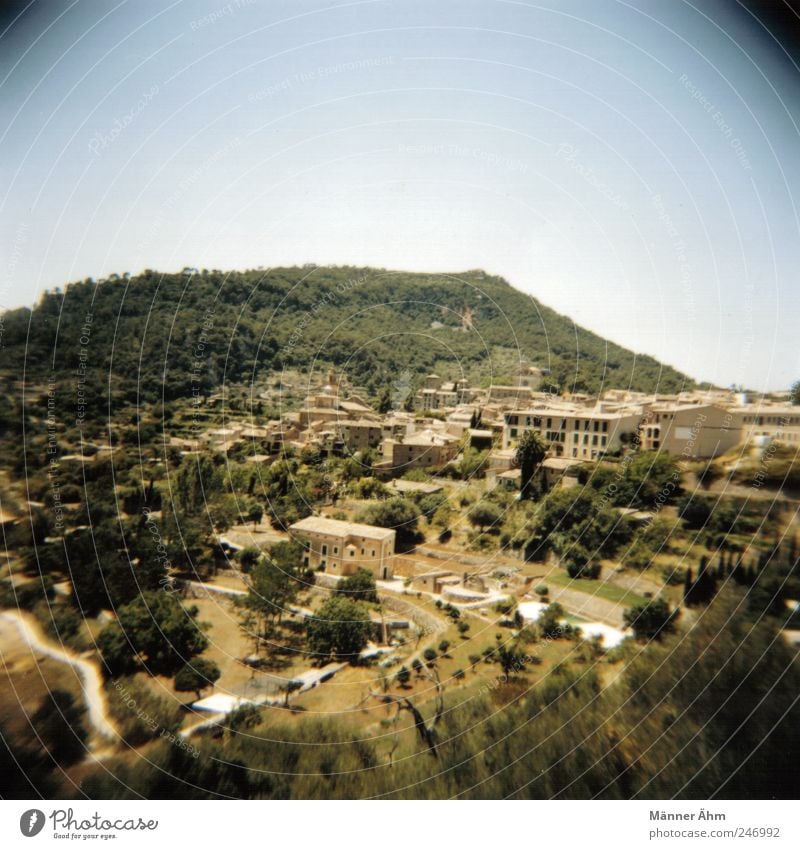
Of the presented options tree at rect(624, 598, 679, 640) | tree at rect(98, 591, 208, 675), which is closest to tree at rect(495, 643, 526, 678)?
tree at rect(624, 598, 679, 640)

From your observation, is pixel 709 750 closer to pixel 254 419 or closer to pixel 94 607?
pixel 94 607

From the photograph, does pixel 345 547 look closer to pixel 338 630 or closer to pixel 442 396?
pixel 338 630

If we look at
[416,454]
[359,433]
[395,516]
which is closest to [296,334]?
[359,433]

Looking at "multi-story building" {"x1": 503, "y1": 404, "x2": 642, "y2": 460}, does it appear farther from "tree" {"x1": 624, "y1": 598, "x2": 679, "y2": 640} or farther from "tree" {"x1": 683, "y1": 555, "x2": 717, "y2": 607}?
"tree" {"x1": 624, "y1": 598, "x2": 679, "y2": 640}
